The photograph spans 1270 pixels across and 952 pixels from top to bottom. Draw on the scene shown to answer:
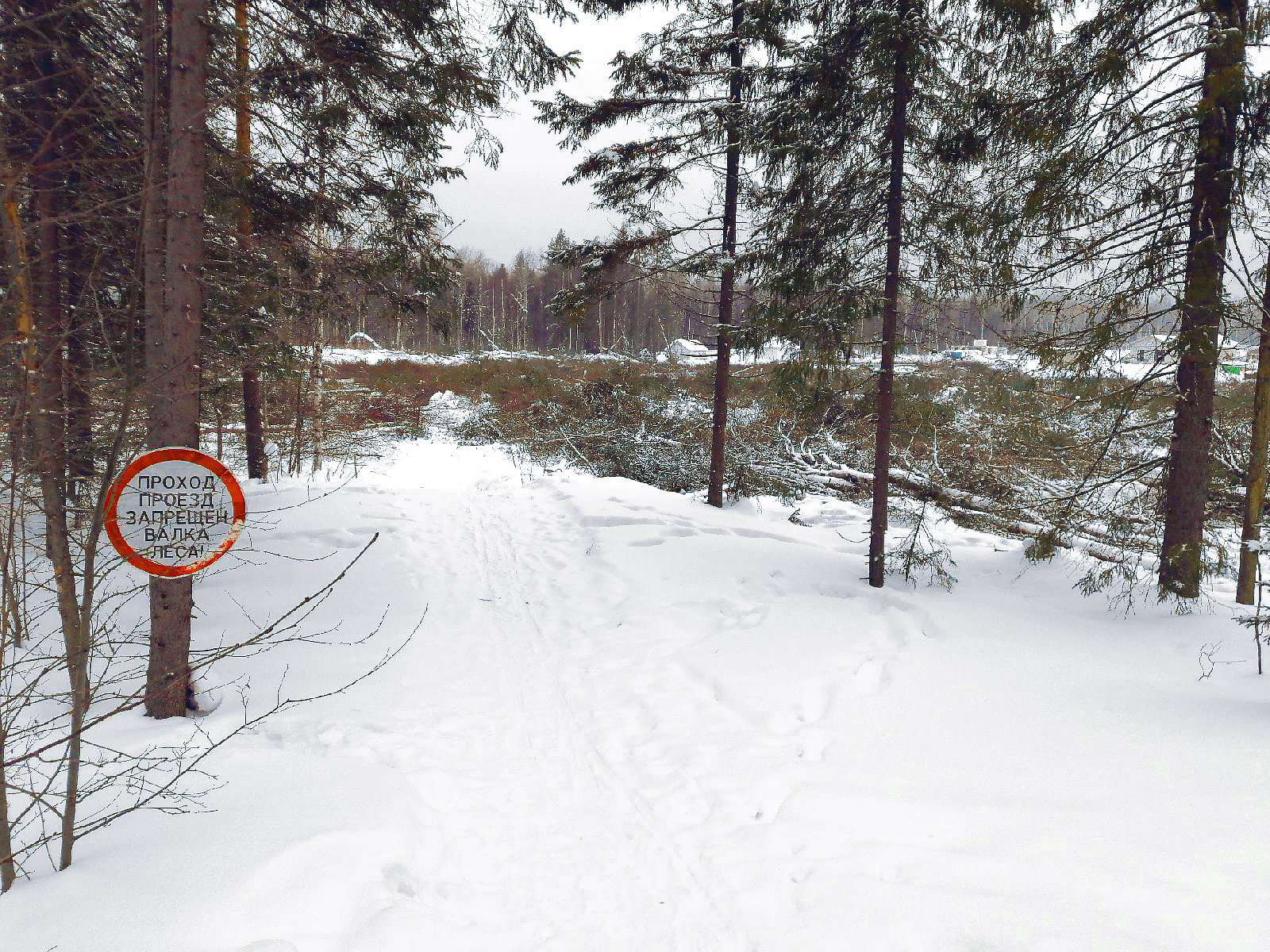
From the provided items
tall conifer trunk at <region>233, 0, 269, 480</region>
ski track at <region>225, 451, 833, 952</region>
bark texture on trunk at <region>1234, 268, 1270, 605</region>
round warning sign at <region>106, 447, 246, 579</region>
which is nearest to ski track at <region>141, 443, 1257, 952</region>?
ski track at <region>225, 451, 833, 952</region>

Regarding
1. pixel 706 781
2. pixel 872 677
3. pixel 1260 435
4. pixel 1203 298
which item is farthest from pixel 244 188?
pixel 1260 435

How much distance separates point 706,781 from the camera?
13.7 feet

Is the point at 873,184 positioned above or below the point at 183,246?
above

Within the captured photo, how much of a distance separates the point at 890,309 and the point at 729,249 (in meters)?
4.05

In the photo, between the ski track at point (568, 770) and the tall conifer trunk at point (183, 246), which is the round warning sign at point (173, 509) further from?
the ski track at point (568, 770)

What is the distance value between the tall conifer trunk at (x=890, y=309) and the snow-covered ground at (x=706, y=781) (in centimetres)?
69

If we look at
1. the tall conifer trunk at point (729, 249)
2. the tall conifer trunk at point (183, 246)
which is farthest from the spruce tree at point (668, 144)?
the tall conifer trunk at point (183, 246)

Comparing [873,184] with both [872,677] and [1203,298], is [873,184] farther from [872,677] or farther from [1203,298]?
[872,677]

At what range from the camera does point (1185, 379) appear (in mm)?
6230

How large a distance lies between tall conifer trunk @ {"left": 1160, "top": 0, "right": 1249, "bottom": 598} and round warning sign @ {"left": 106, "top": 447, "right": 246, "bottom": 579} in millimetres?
7383

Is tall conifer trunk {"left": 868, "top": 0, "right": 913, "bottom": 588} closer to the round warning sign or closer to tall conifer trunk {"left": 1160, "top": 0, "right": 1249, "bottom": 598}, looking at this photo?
tall conifer trunk {"left": 1160, "top": 0, "right": 1249, "bottom": 598}

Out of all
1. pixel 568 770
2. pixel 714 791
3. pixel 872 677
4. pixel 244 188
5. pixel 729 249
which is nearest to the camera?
pixel 714 791

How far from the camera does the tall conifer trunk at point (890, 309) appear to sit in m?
6.80

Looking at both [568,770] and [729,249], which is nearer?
[568,770]
